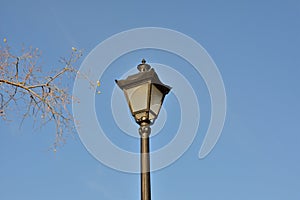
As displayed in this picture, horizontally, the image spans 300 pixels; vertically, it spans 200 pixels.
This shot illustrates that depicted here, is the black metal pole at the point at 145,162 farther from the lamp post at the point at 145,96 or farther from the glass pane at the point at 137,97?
the glass pane at the point at 137,97

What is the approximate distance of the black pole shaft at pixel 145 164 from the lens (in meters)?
5.36

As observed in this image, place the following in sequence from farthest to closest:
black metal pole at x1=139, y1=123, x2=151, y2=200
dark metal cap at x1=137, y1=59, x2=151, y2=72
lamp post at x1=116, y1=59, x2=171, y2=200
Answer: dark metal cap at x1=137, y1=59, x2=151, y2=72 → lamp post at x1=116, y1=59, x2=171, y2=200 → black metal pole at x1=139, y1=123, x2=151, y2=200

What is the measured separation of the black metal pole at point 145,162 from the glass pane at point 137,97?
0.70 feet

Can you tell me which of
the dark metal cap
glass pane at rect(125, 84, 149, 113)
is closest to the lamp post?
glass pane at rect(125, 84, 149, 113)

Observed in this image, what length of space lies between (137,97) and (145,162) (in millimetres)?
773

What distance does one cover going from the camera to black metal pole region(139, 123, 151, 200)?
5355mm

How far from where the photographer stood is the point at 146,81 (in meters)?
5.79

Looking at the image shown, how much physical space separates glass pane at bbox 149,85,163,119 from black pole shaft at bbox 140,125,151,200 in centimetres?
17

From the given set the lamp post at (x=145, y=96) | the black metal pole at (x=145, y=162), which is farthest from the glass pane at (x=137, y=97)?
the black metal pole at (x=145, y=162)

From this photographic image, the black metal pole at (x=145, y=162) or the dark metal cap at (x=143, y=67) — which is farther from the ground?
the dark metal cap at (x=143, y=67)

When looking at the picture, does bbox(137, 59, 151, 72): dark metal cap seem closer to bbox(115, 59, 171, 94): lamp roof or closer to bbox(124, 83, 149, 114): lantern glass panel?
bbox(115, 59, 171, 94): lamp roof

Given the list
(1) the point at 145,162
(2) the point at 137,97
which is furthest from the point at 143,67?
(1) the point at 145,162

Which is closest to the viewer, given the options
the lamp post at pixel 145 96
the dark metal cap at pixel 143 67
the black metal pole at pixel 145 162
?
the black metal pole at pixel 145 162

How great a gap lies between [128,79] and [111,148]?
840 mm
